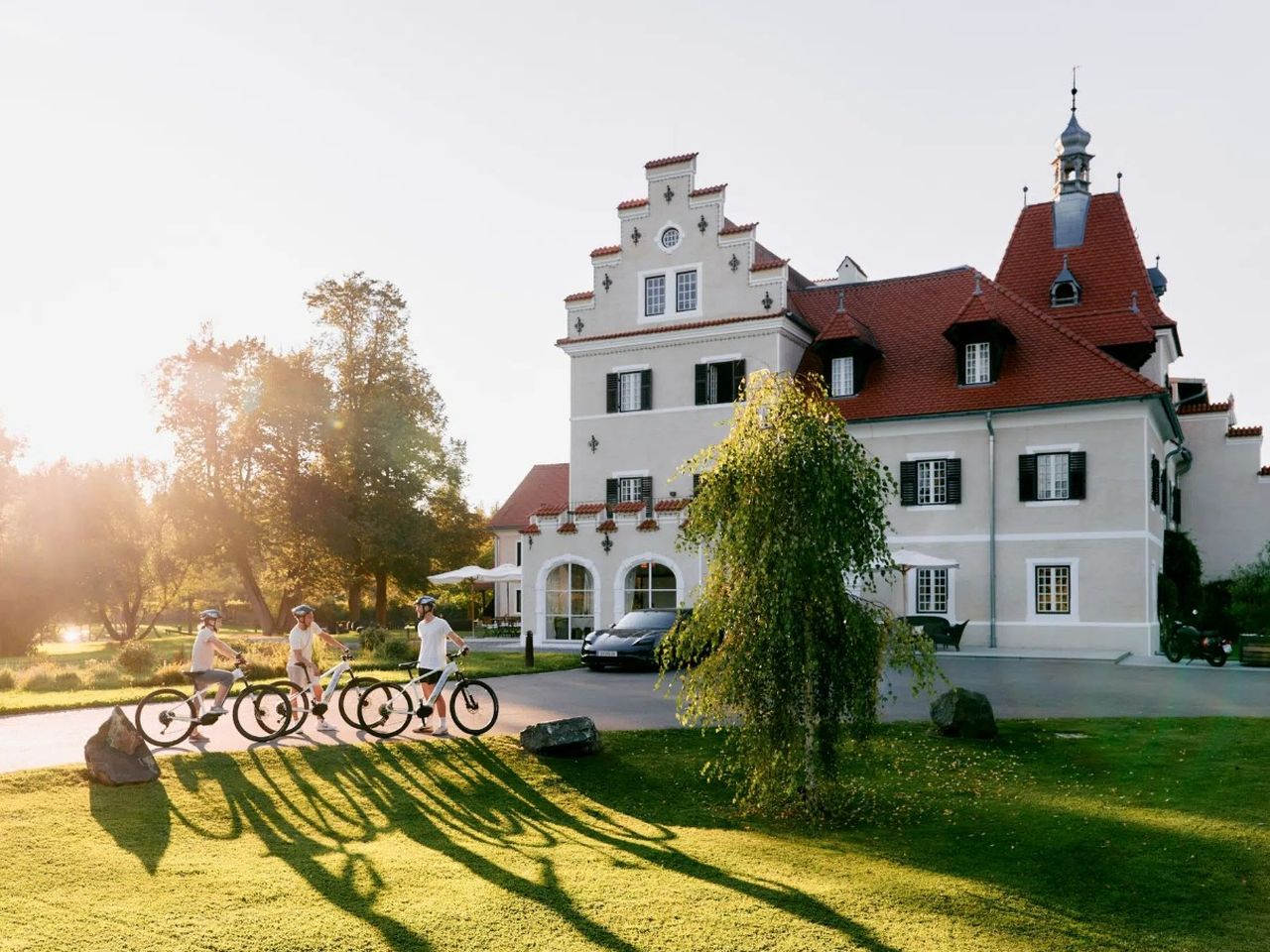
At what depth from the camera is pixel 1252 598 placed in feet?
113

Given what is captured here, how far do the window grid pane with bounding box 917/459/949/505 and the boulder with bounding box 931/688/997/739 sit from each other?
18316 mm

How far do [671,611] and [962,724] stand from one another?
12321 mm

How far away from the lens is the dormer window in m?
37.0

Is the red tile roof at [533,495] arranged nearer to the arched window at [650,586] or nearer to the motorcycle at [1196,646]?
the arched window at [650,586]

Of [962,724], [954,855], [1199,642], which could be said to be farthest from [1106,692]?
[954,855]

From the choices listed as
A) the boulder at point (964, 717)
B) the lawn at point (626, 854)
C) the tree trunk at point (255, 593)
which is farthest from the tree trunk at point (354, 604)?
the boulder at point (964, 717)

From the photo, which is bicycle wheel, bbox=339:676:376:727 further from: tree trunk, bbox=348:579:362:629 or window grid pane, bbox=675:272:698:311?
tree trunk, bbox=348:579:362:629

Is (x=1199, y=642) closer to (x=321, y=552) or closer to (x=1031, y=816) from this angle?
(x=1031, y=816)

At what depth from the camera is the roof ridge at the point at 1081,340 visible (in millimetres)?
30328

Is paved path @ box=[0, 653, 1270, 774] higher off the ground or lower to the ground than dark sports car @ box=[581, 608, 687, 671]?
lower

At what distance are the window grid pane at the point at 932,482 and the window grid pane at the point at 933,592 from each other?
2080 mm

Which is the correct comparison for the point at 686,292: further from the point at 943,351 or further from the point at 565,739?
the point at 565,739

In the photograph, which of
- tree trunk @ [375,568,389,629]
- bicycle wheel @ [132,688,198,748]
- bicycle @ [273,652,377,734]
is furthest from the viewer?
tree trunk @ [375,568,389,629]

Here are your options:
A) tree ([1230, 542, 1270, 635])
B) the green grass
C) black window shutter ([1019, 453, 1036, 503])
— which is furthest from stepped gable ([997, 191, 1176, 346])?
the green grass
